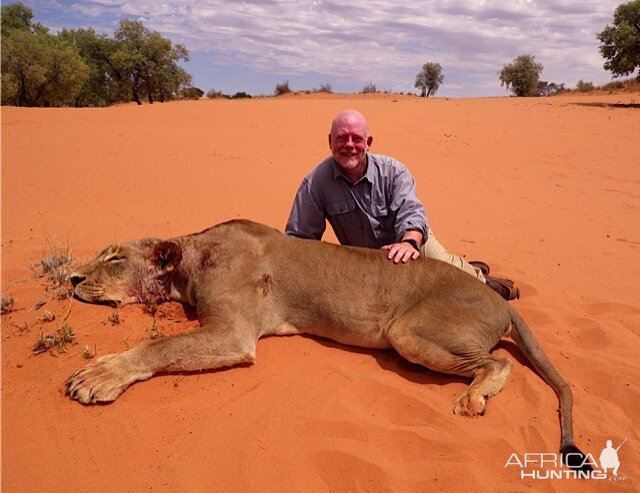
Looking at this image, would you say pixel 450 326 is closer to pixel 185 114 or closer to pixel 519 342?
pixel 519 342

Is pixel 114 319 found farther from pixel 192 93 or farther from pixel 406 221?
pixel 192 93

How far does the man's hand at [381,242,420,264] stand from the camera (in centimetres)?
434

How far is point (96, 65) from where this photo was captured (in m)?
38.9

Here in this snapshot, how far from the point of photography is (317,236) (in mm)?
5379

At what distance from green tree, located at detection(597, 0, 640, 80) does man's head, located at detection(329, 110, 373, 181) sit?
30681mm

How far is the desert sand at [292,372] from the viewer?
3010mm

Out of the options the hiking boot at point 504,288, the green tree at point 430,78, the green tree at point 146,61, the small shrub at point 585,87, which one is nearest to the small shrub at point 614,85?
the small shrub at point 585,87

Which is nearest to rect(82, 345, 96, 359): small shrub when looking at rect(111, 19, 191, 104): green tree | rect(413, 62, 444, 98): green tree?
rect(111, 19, 191, 104): green tree

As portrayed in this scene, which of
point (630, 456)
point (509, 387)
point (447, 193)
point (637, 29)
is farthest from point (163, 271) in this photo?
point (637, 29)

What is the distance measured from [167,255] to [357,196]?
2.04 metres

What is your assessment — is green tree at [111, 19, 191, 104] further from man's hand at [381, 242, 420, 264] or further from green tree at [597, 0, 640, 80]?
man's hand at [381, 242, 420, 264]

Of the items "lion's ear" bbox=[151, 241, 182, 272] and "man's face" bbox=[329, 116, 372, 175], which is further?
"man's face" bbox=[329, 116, 372, 175]

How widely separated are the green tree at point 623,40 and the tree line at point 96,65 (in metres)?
30.1

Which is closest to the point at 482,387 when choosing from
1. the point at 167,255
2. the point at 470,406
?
the point at 470,406
